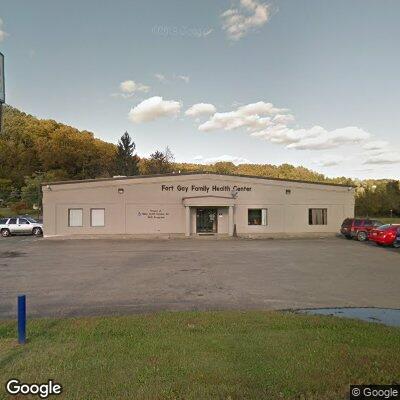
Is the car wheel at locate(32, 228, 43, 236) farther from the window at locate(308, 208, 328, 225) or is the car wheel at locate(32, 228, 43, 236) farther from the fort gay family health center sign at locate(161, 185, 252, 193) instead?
the window at locate(308, 208, 328, 225)

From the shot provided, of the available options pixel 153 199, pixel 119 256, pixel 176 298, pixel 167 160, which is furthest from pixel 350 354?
pixel 167 160

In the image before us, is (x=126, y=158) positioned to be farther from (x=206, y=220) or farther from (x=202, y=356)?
(x=202, y=356)

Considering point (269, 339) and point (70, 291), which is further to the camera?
point (70, 291)

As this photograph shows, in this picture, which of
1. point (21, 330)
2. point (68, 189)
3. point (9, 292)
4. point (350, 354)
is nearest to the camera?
point (350, 354)

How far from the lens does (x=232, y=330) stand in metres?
6.21

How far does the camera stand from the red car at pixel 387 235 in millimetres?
21078

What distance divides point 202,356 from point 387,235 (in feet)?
64.5

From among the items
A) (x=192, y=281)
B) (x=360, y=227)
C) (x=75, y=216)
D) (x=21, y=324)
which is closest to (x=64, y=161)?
(x=75, y=216)

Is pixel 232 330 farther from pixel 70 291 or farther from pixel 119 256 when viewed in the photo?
pixel 119 256

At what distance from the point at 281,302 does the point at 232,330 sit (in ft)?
9.73

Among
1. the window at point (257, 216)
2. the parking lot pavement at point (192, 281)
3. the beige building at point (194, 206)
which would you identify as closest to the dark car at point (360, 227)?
the beige building at point (194, 206)

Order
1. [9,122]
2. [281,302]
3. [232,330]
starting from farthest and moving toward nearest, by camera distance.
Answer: [9,122]
[281,302]
[232,330]

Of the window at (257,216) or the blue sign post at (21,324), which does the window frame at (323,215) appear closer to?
the window at (257,216)

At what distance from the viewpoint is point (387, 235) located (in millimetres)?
21266
